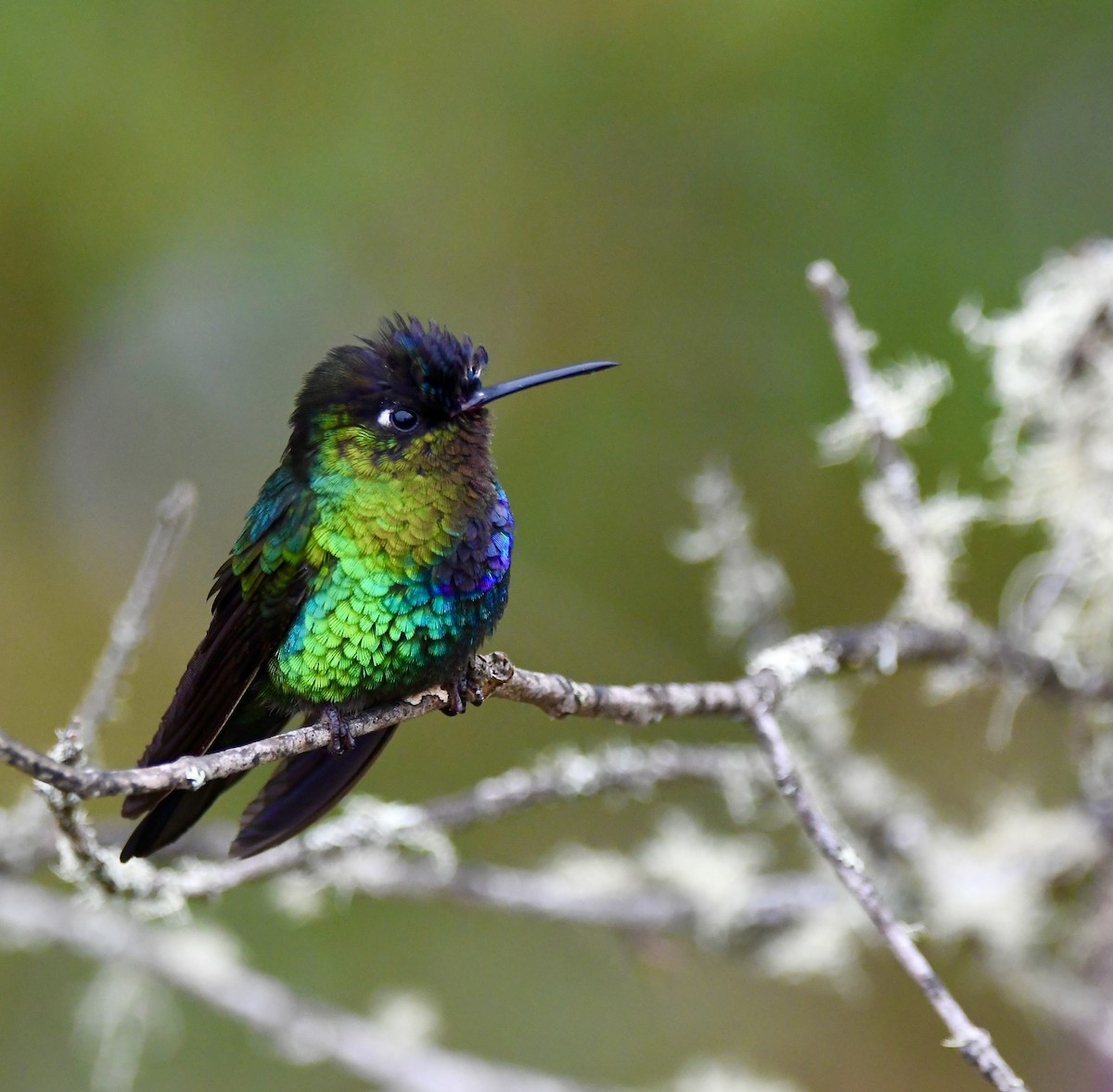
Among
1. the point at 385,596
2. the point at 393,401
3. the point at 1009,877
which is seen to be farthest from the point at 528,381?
the point at 1009,877

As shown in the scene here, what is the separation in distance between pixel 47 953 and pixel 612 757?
2524 mm

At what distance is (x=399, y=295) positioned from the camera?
363 cm

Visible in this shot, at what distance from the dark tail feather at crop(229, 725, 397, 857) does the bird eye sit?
1.13 feet

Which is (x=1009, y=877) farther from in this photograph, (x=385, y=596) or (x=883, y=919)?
(x=385, y=596)

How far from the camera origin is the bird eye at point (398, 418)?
143 centimetres

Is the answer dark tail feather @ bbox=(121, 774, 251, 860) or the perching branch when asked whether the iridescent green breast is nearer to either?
the perching branch

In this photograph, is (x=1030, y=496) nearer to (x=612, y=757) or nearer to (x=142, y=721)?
(x=612, y=757)

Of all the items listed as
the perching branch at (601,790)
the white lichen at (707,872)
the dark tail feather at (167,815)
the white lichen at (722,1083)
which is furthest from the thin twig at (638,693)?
the white lichen at (722,1083)

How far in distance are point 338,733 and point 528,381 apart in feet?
1.39

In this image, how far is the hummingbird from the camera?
1.34 meters

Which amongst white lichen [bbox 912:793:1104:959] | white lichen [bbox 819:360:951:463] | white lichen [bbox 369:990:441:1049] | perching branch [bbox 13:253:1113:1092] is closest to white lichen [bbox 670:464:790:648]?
perching branch [bbox 13:253:1113:1092]

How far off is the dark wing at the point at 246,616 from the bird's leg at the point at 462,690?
194 mm

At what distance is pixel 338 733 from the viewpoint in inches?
48.7

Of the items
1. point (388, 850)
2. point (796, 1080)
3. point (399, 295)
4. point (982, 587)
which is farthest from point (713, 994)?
point (399, 295)
